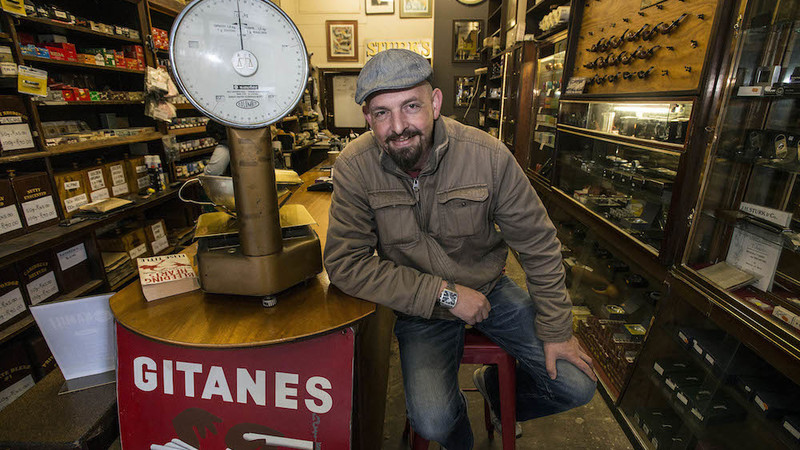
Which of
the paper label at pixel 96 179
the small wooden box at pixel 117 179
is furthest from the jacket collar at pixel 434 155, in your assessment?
the small wooden box at pixel 117 179

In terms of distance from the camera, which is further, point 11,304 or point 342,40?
point 342,40

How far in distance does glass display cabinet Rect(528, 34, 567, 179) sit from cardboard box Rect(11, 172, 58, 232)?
370 centimetres

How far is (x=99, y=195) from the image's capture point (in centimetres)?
291

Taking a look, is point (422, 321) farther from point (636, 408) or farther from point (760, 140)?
point (760, 140)

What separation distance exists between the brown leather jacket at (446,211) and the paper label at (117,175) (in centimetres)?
261

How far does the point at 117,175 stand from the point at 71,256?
2.71ft

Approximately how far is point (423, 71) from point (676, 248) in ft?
4.55

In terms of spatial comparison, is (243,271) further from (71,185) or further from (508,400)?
(71,185)

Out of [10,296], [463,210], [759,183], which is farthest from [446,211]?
[10,296]

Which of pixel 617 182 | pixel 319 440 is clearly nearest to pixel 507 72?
pixel 617 182

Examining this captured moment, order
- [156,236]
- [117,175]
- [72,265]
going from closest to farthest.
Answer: [72,265] → [117,175] → [156,236]

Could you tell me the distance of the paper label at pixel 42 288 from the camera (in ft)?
7.48

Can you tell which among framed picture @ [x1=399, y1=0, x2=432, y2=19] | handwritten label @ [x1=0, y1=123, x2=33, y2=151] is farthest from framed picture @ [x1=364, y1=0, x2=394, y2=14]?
handwritten label @ [x1=0, y1=123, x2=33, y2=151]

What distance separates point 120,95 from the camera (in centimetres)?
311
